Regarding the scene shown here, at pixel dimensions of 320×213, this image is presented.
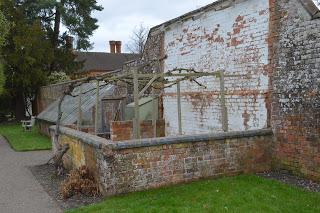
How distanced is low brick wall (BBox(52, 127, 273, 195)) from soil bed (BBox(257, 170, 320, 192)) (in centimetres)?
32

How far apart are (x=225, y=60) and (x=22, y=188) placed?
5748 millimetres

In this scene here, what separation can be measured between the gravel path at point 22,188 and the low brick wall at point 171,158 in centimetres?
117

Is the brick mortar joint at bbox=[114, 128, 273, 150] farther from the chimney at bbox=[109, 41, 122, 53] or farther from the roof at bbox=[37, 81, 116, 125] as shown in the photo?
the chimney at bbox=[109, 41, 122, 53]

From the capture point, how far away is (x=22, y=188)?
9719mm

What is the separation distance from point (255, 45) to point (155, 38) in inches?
207

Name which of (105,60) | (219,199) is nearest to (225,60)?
(219,199)

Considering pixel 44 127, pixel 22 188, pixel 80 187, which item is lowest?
pixel 22 188

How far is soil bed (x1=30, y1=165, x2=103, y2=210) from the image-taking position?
7988 millimetres

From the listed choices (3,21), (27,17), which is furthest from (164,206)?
(27,17)

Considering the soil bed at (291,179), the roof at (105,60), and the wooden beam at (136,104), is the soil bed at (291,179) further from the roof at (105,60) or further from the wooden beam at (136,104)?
the roof at (105,60)

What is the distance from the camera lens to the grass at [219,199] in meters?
6.71

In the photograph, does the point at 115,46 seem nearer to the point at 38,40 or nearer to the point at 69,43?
the point at 69,43

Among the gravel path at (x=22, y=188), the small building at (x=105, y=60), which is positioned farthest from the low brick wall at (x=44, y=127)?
the small building at (x=105, y=60)

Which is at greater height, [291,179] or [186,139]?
[186,139]
